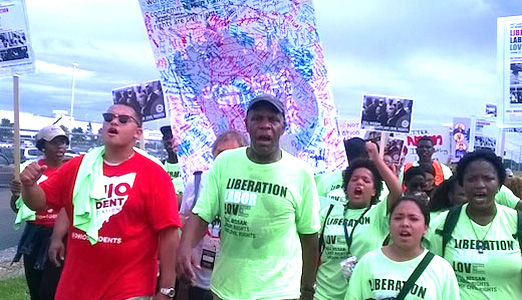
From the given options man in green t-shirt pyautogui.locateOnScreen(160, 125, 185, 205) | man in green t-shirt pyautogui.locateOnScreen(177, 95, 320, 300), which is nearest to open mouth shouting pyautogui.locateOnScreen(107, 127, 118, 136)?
man in green t-shirt pyautogui.locateOnScreen(177, 95, 320, 300)

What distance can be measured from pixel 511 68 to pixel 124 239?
17.2 feet

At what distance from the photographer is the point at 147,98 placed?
28.1 feet

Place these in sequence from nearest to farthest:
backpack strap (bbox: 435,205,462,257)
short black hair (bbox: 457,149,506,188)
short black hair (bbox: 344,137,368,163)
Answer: backpack strap (bbox: 435,205,462,257) → short black hair (bbox: 457,149,506,188) → short black hair (bbox: 344,137,368,163)

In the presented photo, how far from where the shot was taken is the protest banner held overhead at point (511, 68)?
22.9 feet

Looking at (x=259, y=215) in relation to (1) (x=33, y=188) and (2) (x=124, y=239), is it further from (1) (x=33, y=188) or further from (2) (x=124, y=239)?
(1) (x=33, y=188)

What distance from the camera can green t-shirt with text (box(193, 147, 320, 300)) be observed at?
358 cm

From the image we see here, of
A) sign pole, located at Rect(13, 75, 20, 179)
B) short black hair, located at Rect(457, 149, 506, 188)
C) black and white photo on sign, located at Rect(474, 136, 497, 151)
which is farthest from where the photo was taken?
black and white photo on sign, located at Rect(474, 136, 497, 151)

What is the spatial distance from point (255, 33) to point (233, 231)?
1.73 m

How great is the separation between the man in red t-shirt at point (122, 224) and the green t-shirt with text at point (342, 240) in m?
1.40

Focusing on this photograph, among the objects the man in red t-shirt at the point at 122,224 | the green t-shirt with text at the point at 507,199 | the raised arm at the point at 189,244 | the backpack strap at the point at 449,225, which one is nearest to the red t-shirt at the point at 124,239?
the man in red t-shirt at the point at 122,224

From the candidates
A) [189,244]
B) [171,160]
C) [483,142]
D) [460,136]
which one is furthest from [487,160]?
[483,142]

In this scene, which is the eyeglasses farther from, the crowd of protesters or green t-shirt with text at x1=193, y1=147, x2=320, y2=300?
green t-shirt with text at x1=193, y1=147, x2=320, y2=300

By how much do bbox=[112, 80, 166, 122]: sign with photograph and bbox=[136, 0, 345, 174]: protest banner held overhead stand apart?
3.86 meters

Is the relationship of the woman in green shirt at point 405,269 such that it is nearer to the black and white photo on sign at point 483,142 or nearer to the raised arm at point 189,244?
the raised arm at point 189,244
